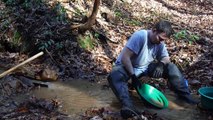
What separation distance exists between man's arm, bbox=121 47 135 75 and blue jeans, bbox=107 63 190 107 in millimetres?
185

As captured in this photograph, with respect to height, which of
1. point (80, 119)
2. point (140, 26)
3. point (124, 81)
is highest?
point (140, 26)

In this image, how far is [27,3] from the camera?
952 centimetres

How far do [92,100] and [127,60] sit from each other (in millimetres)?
1056

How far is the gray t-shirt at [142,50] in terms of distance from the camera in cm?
561

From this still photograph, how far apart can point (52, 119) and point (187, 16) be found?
8.96 metres

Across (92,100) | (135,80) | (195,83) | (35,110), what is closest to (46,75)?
(92,100)

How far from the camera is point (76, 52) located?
320 inches

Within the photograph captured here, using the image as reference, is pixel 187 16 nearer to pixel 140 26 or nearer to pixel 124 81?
pixel 140 26

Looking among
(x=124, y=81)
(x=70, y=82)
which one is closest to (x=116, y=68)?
(x=124, y=81)

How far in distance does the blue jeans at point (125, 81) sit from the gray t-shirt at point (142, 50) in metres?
0.16

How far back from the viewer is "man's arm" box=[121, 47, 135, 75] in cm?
554

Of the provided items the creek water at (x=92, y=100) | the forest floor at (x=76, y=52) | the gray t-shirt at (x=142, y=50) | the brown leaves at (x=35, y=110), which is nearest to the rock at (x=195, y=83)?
the forest floor at (x=76, y=52)

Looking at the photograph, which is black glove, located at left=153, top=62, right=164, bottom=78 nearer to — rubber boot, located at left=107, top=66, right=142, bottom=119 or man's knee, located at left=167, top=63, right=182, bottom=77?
man's knee, located at left=167, top=63, right=182, bottom=77

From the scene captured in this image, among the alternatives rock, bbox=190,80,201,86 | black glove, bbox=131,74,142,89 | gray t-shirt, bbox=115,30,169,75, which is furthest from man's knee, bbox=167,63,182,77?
rock, bbox=190,80,201,86
